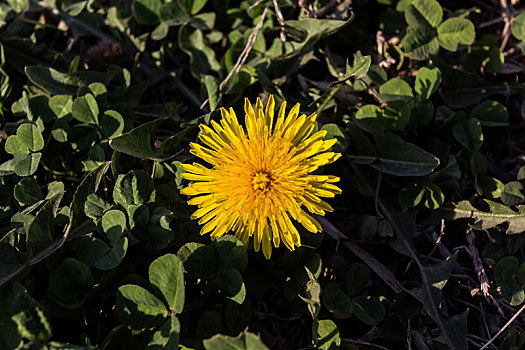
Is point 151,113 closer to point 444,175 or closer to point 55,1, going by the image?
point 55,1

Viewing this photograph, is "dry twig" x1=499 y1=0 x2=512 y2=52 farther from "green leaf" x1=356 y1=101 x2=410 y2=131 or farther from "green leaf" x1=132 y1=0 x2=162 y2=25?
"green leaf" x1=132 y1=0 x2=162 y2=25

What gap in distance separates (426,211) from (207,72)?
1.93 m

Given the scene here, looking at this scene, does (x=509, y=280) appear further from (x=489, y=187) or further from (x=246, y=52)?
(x=246, y=52)

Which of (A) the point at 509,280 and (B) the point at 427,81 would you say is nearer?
(A) the point at 509,280

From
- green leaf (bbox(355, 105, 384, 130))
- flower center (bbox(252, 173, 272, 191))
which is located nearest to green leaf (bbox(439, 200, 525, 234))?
green leaf (bbox(355, 105, 384, 130))

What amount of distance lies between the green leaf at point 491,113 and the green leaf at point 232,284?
2.07 metres

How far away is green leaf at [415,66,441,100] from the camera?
3.21 meters

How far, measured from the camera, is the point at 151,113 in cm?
333

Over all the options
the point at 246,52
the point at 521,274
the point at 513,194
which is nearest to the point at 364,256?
the point at 521,274

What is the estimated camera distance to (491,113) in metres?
3.30

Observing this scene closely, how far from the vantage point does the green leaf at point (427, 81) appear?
321 cm

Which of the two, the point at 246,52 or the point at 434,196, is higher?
the point at 246,52

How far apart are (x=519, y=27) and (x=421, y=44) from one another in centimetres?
74

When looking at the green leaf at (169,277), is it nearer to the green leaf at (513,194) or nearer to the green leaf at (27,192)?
the green leaf at (27,192)
